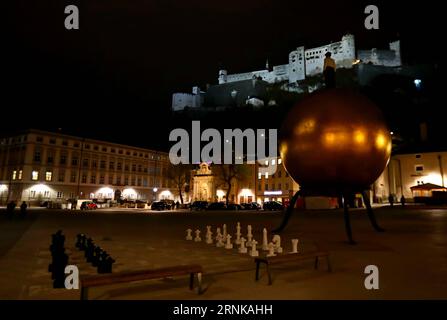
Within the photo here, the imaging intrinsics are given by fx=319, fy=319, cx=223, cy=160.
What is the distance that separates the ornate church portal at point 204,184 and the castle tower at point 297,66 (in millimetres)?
83249

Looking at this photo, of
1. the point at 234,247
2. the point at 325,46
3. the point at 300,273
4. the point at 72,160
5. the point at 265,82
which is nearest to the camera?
the point at 300,273

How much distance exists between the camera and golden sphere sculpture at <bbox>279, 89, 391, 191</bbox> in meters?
11.4

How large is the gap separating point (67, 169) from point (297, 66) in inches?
4187

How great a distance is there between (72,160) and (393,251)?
239 ft

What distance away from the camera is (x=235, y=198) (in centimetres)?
7381

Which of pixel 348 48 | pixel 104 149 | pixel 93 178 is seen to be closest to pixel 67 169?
pixel 93 178

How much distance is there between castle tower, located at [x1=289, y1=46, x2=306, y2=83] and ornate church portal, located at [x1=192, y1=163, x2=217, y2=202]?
273ft

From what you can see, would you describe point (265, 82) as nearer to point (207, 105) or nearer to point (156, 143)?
point (207, 105)

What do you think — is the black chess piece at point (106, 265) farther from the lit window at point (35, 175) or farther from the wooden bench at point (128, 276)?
the lit window at point (35, 175)

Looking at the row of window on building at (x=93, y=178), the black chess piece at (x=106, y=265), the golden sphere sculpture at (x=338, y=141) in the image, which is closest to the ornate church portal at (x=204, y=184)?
the row of window on building at (x=93, y=178)

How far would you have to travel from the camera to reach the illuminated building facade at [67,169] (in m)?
65.4

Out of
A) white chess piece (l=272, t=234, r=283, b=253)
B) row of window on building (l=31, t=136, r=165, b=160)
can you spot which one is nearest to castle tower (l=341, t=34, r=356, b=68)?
row of window on building (l=31, t=136, r=165, b=160)

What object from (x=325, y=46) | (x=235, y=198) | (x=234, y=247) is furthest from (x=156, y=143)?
(x=234, y=247)

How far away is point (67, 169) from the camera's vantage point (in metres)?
70.7
